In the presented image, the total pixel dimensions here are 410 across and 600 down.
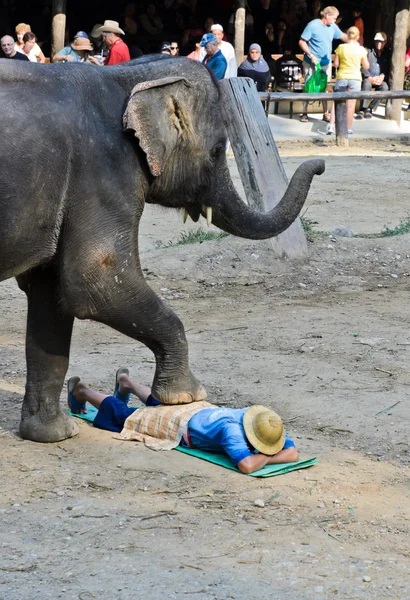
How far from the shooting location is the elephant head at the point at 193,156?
15.6ft

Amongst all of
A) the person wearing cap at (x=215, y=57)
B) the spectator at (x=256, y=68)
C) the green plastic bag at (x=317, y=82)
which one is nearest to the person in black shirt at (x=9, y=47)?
the person wearing cap at (x=215, y=57)

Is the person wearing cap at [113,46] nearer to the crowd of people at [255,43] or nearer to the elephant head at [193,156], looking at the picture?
the crowd of people at [255,43]

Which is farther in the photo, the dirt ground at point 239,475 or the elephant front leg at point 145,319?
the elephant front leg at point 145,319

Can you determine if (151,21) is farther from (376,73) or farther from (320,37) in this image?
(320,37)

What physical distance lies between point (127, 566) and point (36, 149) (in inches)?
70.1

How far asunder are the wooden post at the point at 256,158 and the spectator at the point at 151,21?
1315 centimetres

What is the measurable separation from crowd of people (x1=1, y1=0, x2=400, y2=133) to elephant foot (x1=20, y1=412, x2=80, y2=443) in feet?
31.8

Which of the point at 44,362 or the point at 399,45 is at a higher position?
the point at 399,45

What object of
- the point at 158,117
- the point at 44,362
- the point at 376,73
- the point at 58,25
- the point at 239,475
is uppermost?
the point at 158,117

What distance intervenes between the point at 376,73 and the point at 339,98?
3543 mm

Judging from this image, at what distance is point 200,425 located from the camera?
4977 mm

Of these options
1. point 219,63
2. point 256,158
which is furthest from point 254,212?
point 219,63

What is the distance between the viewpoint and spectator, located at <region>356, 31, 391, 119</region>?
67.3ft

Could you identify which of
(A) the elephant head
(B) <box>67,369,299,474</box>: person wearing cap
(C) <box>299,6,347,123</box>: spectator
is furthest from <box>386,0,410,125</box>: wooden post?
(B) <box>67,369,299,474</box>: person wearing cap
